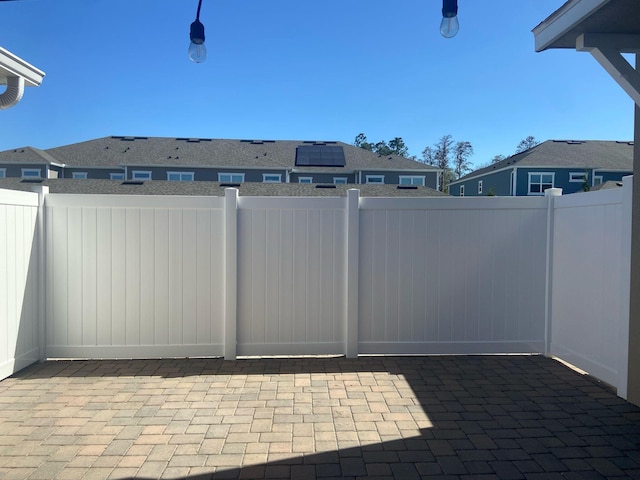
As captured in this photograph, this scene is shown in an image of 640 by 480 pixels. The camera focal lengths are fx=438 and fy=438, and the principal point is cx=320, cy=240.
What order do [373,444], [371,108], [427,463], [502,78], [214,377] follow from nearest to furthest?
[427,463] → [373,444] → [214,377] → [502,78] → [371,108]

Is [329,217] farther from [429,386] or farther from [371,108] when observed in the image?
[371,108]

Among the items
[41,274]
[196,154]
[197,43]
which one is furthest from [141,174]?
[197,43]

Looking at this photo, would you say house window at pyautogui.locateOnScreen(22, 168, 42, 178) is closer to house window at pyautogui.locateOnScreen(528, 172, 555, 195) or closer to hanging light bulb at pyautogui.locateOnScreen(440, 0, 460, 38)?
hanging light bulb at pyautogui.locateOnScreen(440, 0, 460, 38)

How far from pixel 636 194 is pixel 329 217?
9.90 feet

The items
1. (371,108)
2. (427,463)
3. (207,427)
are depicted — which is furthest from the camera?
(371,108)

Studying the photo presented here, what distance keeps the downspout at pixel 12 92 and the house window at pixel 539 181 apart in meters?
28.3

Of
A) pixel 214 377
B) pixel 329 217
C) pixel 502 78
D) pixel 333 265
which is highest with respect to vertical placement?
pixel 502 78

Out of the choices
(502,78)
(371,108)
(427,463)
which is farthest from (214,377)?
(371,108)

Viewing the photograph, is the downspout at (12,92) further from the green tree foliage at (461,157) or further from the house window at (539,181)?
the green tree foliage at (461,157)

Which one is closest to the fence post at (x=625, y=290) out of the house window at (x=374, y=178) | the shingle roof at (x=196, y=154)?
the shingle roof at (x=196, y=154)

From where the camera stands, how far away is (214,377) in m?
4.57

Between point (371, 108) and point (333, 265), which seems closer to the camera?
point (333, 265)

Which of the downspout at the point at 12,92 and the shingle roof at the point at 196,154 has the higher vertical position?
the shingle roof at the point at 196,154

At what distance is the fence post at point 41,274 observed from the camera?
4.92 m
